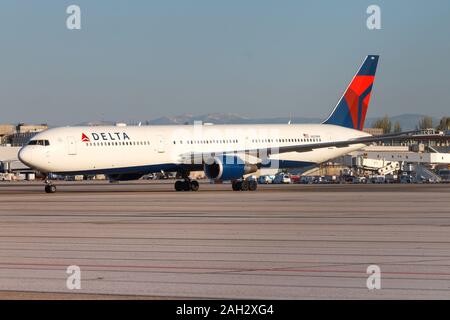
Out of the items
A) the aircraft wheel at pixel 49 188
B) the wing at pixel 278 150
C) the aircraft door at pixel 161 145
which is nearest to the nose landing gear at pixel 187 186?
the wing at pixel 278 150

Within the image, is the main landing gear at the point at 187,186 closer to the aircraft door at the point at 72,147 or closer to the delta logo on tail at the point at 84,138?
the delta logo on tail at the point at 84,138

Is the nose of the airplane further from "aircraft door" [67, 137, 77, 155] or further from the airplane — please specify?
"aircraft door" [67, 137, 77, 155]

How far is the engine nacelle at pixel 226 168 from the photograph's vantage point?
178ft

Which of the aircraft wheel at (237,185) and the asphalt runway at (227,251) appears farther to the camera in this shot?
the aircraft wheel at (237,185)

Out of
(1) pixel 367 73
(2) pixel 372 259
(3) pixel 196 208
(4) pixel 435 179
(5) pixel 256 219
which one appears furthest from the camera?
(4) pixel 435 179

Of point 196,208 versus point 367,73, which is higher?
point 367,73

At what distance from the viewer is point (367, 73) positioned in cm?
6581

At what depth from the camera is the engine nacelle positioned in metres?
54.1

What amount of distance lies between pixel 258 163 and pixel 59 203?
58.2 feet

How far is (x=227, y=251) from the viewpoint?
2086 centimetres

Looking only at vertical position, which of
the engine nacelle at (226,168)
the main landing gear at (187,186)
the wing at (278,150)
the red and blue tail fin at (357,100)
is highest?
the red and blue tail fin at (357,100)
